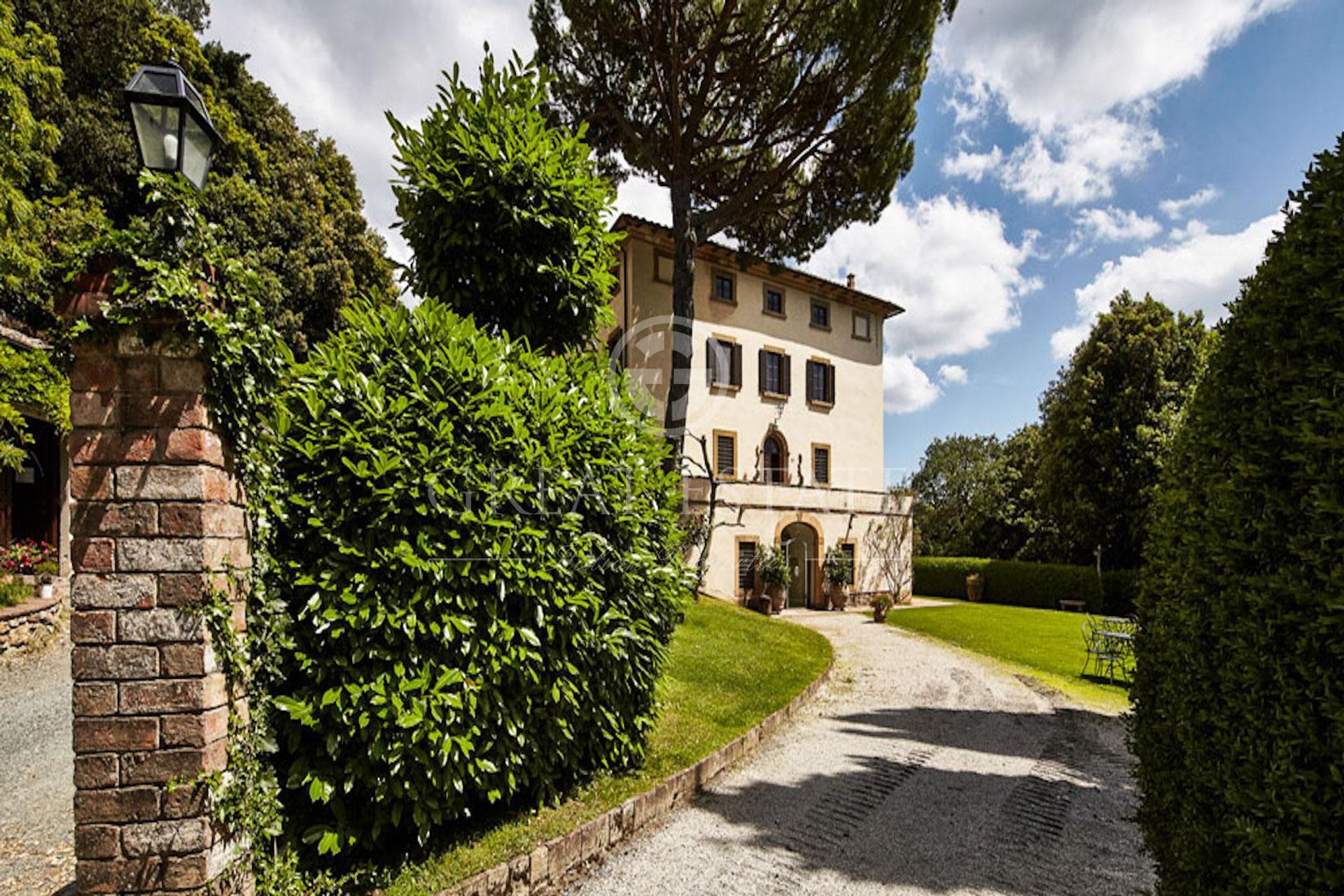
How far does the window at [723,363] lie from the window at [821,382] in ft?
12.1

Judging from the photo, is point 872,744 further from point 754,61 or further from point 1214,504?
point 754,61

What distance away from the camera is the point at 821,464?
23891 mm

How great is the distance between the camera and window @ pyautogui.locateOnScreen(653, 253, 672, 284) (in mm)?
19672

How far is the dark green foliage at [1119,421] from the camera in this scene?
2608cm

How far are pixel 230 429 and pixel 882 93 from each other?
16.1 meters

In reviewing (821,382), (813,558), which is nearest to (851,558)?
(813,558)

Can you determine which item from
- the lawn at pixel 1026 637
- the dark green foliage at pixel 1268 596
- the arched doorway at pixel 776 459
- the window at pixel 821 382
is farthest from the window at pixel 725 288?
the dark green foliage at pixel 1268 596

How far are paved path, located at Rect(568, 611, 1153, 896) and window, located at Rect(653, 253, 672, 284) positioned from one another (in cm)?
1450

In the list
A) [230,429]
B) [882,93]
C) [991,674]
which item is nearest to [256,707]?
[230,429]

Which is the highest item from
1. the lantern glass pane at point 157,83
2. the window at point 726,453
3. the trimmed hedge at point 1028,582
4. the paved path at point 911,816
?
the lantern glass pane at point 157,83

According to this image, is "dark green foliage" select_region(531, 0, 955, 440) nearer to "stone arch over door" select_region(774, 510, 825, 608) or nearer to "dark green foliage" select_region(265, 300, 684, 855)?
"stone arch over door" select_region(774, 510, 825, 608)

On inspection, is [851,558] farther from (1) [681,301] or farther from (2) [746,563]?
(1) [681,301]

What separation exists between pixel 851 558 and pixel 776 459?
14.5 feet

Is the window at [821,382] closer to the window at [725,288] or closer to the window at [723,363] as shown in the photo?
the window at [723,363]
